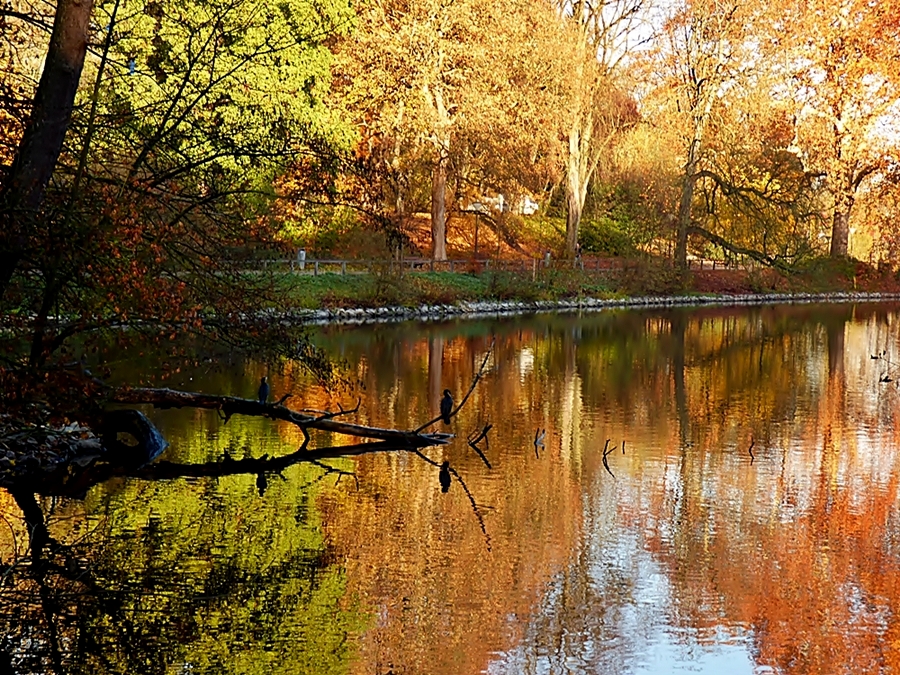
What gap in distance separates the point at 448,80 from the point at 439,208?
4942mm

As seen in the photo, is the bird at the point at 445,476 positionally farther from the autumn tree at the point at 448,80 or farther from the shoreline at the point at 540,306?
the autumn tree at the point at 448,80

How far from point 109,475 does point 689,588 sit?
21.1 ft

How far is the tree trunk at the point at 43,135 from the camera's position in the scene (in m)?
9.99

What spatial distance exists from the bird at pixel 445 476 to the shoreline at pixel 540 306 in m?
13.1

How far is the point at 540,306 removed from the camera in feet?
144

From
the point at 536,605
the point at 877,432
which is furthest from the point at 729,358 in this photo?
the point at 536,605

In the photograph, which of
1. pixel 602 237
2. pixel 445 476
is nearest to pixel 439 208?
pixel 602 237

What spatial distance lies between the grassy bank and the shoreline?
36 cm

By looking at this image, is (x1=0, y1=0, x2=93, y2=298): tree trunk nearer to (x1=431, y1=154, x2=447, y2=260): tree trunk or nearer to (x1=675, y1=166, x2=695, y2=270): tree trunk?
(x1=431, y1=154, x2=447, y2=260): tree trunk

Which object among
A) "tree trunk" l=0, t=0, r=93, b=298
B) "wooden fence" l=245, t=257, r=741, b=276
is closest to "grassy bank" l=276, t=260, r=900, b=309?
"wooden fence" l=245, t=257, r=741, b=276

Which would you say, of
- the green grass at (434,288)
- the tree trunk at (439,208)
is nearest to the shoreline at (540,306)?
the green grass at (434,288)

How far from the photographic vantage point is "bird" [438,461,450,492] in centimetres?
1320

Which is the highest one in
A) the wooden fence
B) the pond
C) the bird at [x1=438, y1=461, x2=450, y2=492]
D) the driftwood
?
the wooden fence

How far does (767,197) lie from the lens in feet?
143
